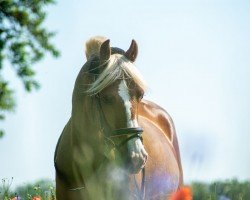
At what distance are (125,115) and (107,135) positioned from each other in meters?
0.28

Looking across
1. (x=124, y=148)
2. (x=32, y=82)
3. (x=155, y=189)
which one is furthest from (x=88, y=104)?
(x=32, y=82)

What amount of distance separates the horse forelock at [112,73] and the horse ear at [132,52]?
24 centimetres

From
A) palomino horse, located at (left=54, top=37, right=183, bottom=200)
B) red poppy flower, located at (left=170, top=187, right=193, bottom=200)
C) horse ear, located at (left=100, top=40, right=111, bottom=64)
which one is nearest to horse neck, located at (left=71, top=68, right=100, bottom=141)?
palomino horse, located at (left=54, top=37, right=183, bottom=200)

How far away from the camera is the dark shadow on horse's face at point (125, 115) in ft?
14.5

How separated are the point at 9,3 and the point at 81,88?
15.1 metres

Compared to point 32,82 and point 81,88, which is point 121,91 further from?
point 32,82

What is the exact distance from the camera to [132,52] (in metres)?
5.37

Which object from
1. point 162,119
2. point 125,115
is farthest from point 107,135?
point 162,119

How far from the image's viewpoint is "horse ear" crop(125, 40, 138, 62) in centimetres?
533

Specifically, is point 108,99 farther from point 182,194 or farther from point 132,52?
point 182,194

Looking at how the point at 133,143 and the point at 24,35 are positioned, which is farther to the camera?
the point at 24,35

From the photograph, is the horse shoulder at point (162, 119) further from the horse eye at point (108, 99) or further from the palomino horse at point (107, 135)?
the horse eye at point (108, 99)

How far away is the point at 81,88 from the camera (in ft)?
16.4

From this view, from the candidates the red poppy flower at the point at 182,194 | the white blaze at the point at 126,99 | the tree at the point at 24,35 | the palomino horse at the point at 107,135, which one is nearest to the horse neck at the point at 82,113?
the palomino horse at the point at 107,135
